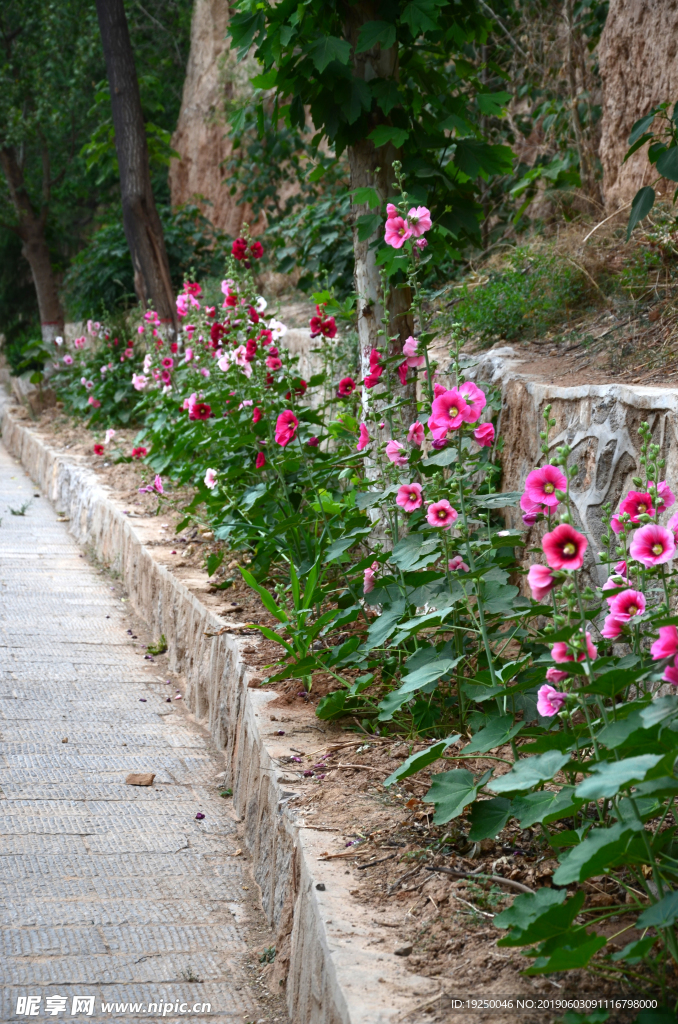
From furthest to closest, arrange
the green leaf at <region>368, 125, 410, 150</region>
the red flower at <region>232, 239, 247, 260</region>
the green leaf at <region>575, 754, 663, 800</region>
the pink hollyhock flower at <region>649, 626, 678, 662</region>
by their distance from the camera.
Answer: the red flower at <region>232, 239, 247, 260</region>
the green leaf at <region>368, 125, 410, 150</region>
the pink hollyhock flower at <region>649, 626, 678, 662</region>
the green leaf at <region>575, 754, 663, 800</region>

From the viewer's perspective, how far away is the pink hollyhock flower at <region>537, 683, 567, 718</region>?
62.8 inches

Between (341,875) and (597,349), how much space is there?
2.21 metres

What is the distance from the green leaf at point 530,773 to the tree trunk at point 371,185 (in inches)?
75.5

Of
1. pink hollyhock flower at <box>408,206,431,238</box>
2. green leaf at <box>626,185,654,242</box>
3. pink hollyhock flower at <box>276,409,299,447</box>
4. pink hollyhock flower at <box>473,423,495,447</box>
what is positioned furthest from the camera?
pink hollyhock flower at <box>276,409,299,447</box>

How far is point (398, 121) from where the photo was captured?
3.21 meters

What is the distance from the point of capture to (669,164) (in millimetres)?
2609

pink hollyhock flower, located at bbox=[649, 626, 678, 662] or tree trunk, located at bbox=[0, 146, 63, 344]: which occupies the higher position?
tree trunk, located at bbox=[0, 146, 63, 344]

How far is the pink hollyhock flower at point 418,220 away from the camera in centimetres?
252

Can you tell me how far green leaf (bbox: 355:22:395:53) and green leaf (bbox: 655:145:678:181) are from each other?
940mm

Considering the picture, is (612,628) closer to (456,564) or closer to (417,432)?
(456,564)

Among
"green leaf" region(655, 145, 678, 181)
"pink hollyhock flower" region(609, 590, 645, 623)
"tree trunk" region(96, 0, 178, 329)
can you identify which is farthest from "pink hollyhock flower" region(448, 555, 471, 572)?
"tree trunk" region(96, 0, 178, 329)

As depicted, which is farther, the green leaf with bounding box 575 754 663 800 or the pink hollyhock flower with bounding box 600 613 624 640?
the pink hollyhock flower with bounding box 600 613 624 640

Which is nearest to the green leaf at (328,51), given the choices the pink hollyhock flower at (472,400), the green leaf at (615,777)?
the pink hollyhock flower at (472,400)

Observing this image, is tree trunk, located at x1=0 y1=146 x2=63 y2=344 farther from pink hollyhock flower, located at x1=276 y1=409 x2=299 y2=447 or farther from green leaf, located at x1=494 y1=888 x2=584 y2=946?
green leaf, located at x1=494 y1=888 x2=584 y2=946
